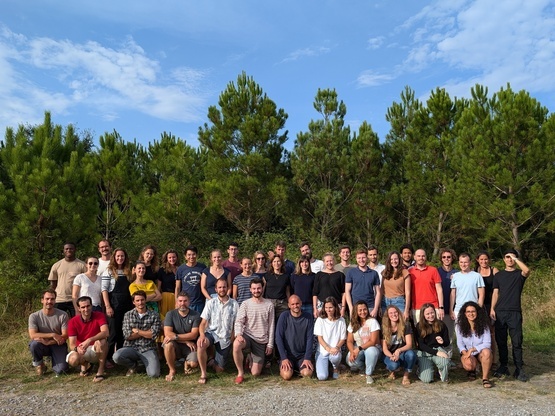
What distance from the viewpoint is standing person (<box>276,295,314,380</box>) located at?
5.67 meters

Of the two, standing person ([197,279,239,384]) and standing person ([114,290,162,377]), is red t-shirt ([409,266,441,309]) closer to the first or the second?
standing person ([197,279,239,384])

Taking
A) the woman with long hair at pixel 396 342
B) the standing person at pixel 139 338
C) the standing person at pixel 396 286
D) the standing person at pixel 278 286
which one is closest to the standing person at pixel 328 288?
the standing person at pixel 278 286

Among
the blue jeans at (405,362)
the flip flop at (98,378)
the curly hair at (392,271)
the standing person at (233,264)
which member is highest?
the standing person at (233,264)

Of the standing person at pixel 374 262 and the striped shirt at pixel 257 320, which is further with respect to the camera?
the standing person at pixel 374 262

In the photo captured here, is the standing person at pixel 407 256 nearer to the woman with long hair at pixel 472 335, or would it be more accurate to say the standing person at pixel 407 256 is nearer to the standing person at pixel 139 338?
the woman with long hair at pixel 472 335

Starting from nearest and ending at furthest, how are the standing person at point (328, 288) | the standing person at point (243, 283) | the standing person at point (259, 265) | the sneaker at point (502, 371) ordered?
the sneaker at point (502, 371)
the standing person at point (328, 288)
the standing person at point (243, 283)
the standing person at point (259, 265)

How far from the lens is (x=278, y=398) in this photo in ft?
15.7

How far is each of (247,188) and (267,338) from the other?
9240 mm

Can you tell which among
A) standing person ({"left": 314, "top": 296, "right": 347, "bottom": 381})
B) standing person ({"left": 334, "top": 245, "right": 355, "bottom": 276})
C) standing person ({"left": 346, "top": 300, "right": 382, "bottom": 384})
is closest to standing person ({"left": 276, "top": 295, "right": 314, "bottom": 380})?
standing person ({"left": 314, "top": 296, "right": 347, "bottom": 381})

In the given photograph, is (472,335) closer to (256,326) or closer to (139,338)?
(256,326)

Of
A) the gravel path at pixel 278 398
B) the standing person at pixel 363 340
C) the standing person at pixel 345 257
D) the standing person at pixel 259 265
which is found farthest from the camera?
the standing person at pixel 259 265

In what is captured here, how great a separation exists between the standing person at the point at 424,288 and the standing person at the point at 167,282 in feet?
10.3

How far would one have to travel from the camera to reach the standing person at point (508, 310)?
566 cm

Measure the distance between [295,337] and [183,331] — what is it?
138 cm
